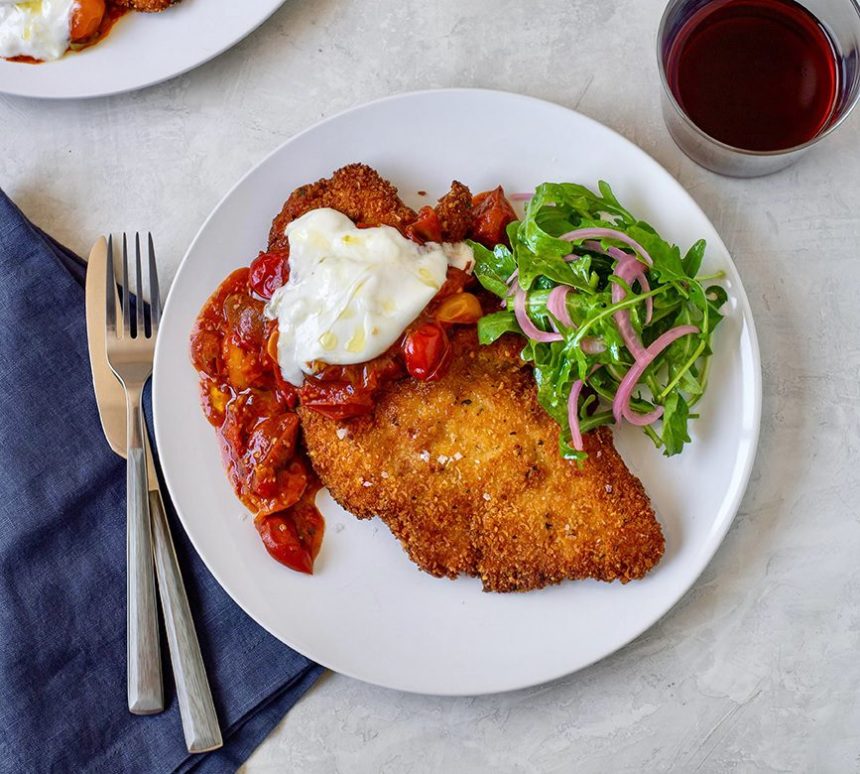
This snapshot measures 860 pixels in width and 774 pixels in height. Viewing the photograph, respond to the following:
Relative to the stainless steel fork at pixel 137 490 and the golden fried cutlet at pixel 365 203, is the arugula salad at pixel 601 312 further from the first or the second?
the stainless steel fork at pixel 137 490

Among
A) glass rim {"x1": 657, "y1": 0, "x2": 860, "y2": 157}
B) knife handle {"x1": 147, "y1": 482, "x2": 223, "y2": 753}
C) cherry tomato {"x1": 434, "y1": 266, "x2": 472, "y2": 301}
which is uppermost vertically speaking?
glass rim {"x1": 657, "y1": 0, "x2": 860, "y2": 157}

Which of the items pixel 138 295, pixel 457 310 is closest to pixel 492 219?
pixel 457 310

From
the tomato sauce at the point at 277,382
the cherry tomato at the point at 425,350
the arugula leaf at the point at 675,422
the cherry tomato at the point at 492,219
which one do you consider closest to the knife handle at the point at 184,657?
the tomato sauce at the point at 277,382

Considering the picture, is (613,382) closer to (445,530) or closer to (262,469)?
(445,530)

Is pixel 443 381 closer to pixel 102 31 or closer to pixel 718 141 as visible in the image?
pixel 718 141

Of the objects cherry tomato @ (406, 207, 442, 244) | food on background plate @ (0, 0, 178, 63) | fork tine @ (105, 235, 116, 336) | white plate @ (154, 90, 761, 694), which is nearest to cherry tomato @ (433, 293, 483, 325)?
cherry tomato @ (406, 207, 442, 244)

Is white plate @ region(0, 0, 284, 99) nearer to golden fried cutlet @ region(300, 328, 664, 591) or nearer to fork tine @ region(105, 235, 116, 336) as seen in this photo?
fork tine @ region(105, 235, 116, 336)

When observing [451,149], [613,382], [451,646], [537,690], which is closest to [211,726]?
[451,646]
